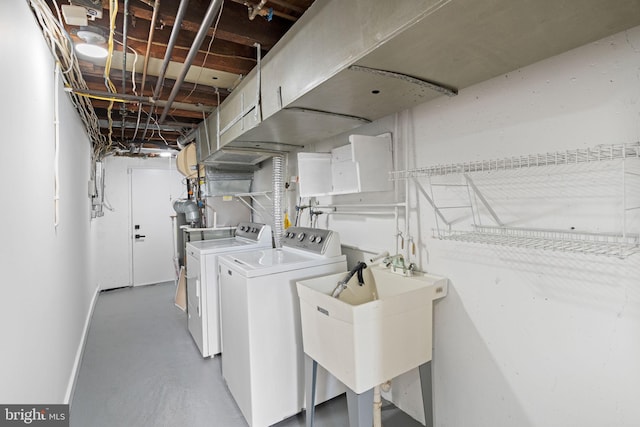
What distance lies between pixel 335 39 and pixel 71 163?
8.45 feet

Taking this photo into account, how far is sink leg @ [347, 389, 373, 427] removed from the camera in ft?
4.77

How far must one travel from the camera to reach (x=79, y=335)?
9.33 feet

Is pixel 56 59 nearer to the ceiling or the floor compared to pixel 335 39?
nearer to the ceiling

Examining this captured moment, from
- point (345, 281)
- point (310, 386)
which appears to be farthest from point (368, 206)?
point (310, 386)

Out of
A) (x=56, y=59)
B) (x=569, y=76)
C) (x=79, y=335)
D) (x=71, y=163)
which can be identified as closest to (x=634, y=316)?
(x=569, y=76)

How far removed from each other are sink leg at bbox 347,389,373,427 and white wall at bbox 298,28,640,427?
0.52 meters

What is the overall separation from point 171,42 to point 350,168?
1420 mm

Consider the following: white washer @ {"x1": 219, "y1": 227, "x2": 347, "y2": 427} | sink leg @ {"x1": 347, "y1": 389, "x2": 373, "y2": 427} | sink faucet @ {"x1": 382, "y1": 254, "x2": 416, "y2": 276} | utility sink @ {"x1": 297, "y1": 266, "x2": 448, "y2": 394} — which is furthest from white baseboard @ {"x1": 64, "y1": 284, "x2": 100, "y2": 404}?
sink faucet @ {"x1": 382, "y1": 254, "x2": 416, "y2": 276}

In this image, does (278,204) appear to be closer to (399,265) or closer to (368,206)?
(368,206)

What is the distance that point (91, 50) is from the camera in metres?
1.87

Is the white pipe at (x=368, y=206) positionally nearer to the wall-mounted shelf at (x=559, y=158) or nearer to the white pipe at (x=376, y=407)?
the wall-mounted shelf at (x=559, y=158)

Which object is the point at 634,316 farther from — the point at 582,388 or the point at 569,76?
the point at 569,76

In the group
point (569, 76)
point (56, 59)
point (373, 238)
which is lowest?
point (373, 238)

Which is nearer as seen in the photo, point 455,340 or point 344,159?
point 455,340
